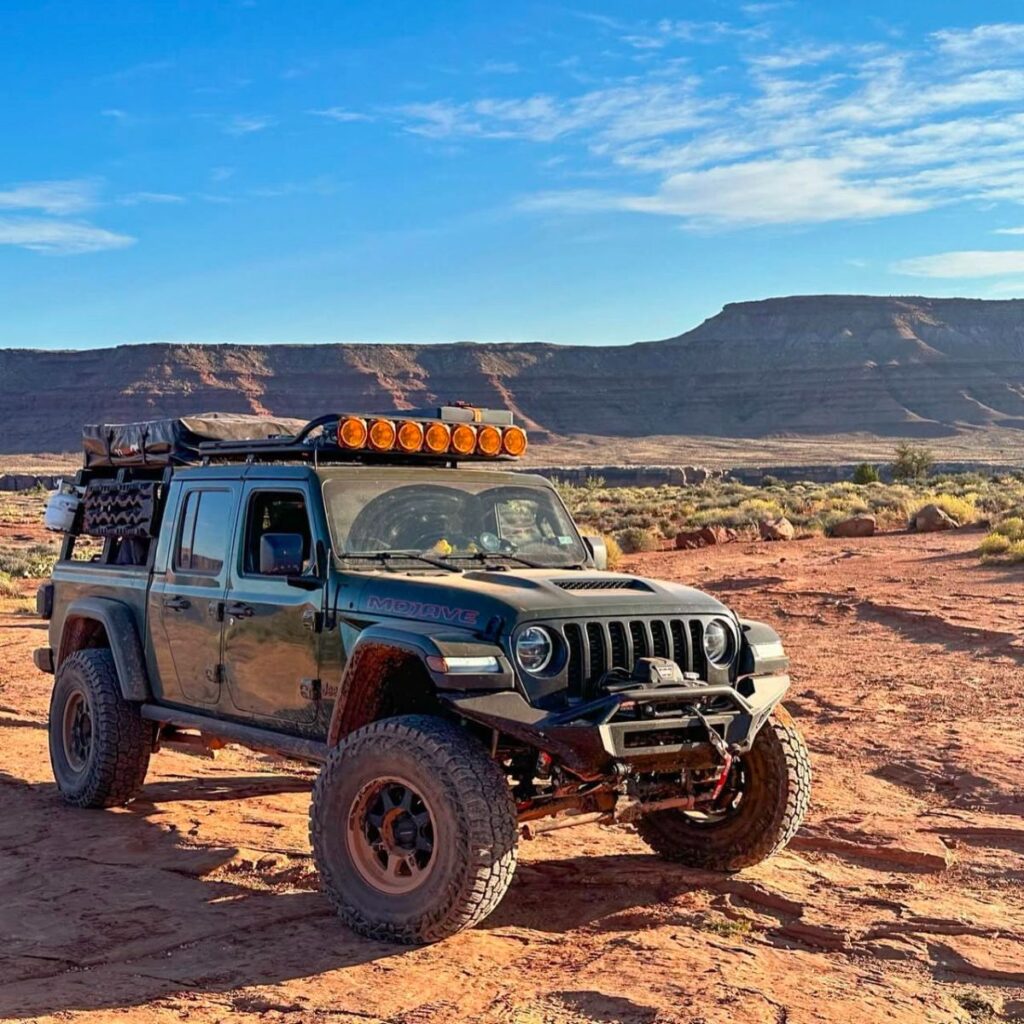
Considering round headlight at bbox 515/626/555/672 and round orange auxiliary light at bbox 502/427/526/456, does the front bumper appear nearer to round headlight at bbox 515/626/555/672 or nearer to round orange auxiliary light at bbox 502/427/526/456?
round headlight at bbox 515/626/555/672

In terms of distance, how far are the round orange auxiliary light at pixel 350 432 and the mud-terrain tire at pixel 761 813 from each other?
2.48 m

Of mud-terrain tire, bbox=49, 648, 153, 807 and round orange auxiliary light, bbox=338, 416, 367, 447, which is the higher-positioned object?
round orange auxiliary light, bbox=338, 416, 367, 447

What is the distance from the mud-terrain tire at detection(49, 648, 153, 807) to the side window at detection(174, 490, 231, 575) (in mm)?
995

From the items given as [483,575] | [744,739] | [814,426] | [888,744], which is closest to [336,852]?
[483,575]

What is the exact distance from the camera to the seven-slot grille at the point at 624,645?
5.48 meters

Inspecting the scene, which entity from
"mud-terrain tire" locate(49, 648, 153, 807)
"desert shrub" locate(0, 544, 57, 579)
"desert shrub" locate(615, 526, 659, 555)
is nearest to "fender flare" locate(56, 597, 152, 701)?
"mud-terrain tire" locate(49, 648, 153, 807)

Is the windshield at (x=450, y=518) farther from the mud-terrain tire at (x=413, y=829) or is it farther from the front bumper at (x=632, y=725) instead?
the front bumper at (x=632, y=725)

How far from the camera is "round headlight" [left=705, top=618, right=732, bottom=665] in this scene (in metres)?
5.97

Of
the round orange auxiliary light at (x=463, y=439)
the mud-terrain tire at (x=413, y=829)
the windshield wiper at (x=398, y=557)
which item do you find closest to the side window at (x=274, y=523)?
the windshield wiper at (x=398, y=557)

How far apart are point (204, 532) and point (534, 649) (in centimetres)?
253

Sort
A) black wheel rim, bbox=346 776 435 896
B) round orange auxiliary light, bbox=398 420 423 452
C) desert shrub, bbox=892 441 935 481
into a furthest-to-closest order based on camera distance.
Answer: desert shrub, bbox=892 441 935 481 → round orange auxiliary light, bbox=398 420 423 452 → black wheel rim, bbox=346 776 435 896

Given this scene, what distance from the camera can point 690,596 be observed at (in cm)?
602

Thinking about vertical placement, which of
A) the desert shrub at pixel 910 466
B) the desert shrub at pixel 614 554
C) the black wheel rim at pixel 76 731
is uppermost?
the desert shrub at pixel 910 466

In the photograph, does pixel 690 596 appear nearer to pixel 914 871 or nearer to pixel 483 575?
pixel 483 575
